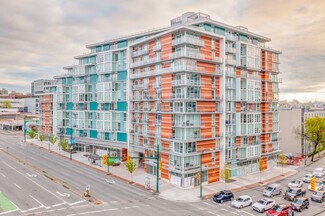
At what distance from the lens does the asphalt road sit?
3875cm

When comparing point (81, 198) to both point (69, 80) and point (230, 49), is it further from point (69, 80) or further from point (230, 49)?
point (69, 80)

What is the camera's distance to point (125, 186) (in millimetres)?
51406

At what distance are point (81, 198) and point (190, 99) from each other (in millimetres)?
26442

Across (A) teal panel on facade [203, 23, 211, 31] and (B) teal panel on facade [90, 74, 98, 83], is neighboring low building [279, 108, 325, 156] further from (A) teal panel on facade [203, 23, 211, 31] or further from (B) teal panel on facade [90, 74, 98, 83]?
(B) teal panel on facade [90, 74, 98, 83]

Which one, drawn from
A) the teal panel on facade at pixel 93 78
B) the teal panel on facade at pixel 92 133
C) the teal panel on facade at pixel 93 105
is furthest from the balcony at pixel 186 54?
the teal panel on facade at pixel 92 133

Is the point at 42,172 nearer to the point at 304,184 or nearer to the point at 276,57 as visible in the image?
the point at 304,184

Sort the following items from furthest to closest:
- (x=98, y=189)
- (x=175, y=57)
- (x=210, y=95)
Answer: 1. (x=210, y=95)
2. (x=175, y=57)
3. (x=98, y=189)

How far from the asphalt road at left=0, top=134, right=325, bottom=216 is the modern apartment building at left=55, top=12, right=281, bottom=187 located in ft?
31.0

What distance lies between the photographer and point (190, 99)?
51.5 metres

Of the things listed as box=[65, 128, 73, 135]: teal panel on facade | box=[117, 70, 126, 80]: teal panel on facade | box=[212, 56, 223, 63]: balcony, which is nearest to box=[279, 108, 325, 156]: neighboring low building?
box=[212, 56, 223, 63]: balcony

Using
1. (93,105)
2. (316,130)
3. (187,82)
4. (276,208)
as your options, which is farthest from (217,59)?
(93,105)

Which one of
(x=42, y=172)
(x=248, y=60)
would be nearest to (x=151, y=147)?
(x=42, y=172)

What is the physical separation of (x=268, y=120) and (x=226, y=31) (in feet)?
84.5

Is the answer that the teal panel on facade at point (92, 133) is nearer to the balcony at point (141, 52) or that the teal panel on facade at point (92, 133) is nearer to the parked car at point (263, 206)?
the balcony at point (141, 52)
